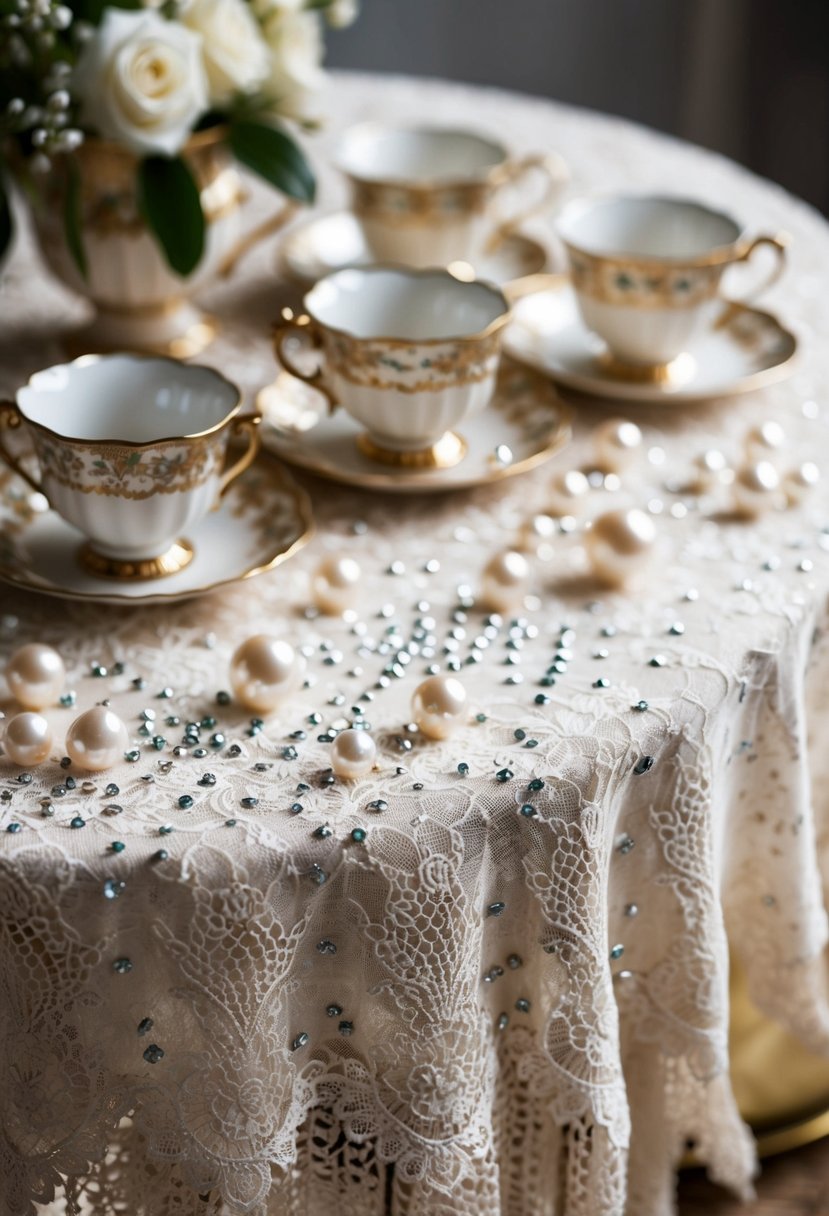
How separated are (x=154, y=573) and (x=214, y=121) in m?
0.52

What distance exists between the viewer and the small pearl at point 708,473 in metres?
1.18

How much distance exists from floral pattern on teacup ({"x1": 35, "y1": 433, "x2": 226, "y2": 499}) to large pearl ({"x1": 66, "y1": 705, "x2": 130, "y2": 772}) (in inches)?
7.3

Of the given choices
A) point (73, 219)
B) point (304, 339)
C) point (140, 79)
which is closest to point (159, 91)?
point (140, 79)

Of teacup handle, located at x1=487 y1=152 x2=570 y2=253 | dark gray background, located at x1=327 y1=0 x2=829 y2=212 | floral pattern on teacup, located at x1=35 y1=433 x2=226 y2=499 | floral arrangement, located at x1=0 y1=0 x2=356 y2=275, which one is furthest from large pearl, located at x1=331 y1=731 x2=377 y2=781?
Result: dark gray background, located at x1=327 y1=0 x2=829 y2=212

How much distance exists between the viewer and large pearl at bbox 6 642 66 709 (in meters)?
0.91

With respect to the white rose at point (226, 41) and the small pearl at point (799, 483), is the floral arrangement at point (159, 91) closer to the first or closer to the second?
the white rose at point (226, 41)

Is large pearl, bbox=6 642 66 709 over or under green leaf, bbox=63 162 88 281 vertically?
under

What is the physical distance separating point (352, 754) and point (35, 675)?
0.23m

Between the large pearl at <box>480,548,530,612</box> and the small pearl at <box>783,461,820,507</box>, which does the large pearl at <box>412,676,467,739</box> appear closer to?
the large pearl at <box>480,548,530,612</box>

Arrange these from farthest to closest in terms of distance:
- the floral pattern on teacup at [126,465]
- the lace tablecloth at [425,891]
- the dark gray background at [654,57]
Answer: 1. the dark gray background at [654,57]
2. the floral pattern on teacup at [126,465]
3. the lace tablecloth at [425,891]

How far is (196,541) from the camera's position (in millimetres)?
1088

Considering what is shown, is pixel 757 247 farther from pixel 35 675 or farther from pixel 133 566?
pixel 35 675

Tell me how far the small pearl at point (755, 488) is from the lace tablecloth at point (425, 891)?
0.08ft

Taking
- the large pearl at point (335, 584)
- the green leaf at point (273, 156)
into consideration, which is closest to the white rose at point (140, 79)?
the green leaf at point (273, 156)
